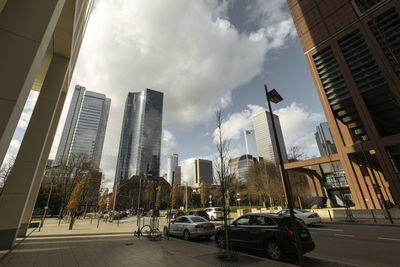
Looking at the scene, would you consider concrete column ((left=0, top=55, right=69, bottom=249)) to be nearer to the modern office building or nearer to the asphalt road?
the modern office building

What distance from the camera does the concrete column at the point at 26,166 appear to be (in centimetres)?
873

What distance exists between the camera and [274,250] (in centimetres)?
668

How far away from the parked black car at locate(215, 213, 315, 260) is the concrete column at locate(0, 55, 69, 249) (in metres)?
10.7

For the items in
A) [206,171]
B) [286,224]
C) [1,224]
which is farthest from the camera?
[206,171]

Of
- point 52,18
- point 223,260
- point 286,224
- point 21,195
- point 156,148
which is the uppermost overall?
point 156,148

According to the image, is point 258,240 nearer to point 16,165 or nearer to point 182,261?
point 182,261

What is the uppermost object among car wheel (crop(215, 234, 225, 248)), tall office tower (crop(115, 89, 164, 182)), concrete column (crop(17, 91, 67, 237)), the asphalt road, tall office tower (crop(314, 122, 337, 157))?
tall office tower (crop(115, 89, 164, 182))

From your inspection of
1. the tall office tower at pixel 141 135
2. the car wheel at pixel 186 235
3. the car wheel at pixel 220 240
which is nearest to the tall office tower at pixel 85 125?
the tall office tower at pixel 141 135

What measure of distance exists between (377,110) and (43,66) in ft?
132

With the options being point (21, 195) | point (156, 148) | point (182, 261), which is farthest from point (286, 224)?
point (156, 148)

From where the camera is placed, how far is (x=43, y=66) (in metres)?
12.1

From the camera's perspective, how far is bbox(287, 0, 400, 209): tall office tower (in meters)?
23.5

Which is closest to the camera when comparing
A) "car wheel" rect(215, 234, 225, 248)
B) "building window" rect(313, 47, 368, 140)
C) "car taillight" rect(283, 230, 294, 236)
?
"car taillight" rect(283, 230, 294, 236)

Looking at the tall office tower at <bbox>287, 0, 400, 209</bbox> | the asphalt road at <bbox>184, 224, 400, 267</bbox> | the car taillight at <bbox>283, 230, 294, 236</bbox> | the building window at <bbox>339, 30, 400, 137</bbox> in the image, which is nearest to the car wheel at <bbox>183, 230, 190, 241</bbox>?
the asphalt road at <bbox>184, 224, 400, 267</bbox>
